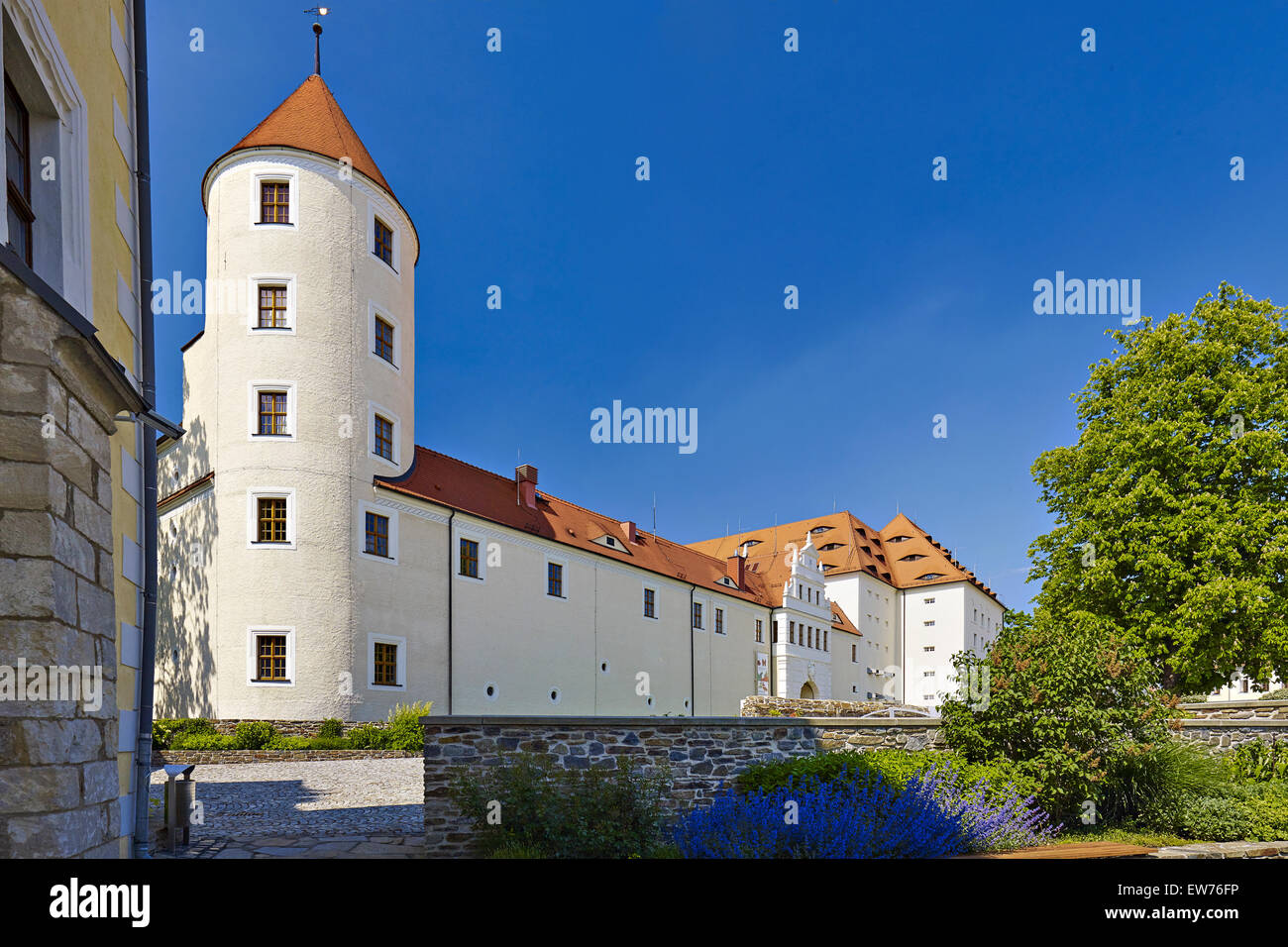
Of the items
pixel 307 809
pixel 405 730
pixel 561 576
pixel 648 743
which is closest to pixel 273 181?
pixel 405 730

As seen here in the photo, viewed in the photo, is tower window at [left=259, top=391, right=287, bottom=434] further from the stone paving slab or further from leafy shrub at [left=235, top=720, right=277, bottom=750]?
the stone paving slab

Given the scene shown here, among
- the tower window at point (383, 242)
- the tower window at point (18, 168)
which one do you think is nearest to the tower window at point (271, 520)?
the tower window at point (383, 242)

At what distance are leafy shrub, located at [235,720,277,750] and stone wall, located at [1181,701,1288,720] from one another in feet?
66.9

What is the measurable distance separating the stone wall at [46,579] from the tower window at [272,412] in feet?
57.9

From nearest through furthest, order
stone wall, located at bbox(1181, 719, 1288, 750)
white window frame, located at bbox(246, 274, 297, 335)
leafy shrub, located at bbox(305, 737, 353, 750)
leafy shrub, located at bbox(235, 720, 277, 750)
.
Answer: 1. stone wall, located at bbox(1181, 719, 1288, 750)
2. leafy shrub, located at bbox(235, 720, 277, 750)
3. leafy shrub, located at bbox(305, 737, 353, 750)
4. white window frame, located at bbox(246, 274, 297, 335)

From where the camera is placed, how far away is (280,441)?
A: 20891mm

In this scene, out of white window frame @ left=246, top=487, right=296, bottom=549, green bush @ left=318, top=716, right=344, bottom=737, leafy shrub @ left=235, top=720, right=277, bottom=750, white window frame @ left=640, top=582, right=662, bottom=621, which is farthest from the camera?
white window frame @ left=640, top=582, right=662, bottom=621

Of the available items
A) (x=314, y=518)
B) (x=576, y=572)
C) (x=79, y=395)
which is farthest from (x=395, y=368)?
(x=79, y=395)

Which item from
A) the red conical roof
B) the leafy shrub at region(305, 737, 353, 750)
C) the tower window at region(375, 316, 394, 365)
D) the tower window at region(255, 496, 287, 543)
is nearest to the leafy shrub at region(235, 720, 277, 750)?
the leafy shrub at region(305, 737, 353, 750)

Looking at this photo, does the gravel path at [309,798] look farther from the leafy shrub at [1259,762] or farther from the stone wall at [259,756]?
the leafy shrub at [1259,762]

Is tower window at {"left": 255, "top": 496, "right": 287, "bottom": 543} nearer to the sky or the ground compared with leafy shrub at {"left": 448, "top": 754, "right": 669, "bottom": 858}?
nearer to the sky

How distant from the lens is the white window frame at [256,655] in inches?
775

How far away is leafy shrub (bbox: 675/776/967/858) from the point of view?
7.41 metres

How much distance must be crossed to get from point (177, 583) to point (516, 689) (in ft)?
35.1
